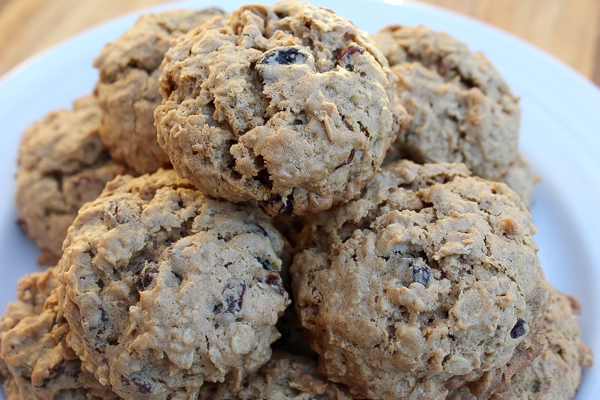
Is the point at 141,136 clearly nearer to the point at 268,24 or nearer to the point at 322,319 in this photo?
the point at 268,24

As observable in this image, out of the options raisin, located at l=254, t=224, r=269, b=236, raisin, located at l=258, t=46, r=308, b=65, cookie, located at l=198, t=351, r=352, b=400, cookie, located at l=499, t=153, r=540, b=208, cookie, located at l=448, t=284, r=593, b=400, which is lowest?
cookie, located at l=448, t=284, r=593, b=400

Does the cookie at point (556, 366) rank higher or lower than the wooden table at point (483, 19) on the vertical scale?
lower

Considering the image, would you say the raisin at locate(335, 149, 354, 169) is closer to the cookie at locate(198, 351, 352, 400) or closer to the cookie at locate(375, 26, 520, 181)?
the cookie at locate(375, 26, 520, 181)

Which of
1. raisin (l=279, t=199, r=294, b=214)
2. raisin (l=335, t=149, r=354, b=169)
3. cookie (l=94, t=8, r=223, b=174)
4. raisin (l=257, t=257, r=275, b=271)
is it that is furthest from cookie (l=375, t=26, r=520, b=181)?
cookie (l=94, t=8, r=223, b=174)

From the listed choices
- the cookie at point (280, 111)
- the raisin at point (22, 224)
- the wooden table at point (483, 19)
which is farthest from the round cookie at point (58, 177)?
the wooden table at point (483, 19)

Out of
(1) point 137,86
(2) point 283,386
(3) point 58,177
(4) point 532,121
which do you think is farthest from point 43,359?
(4) point 532,121

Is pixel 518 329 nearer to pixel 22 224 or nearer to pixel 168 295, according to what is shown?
pixel 168 295

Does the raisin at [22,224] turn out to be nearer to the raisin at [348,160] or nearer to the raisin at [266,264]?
the raisin at [266,264]
